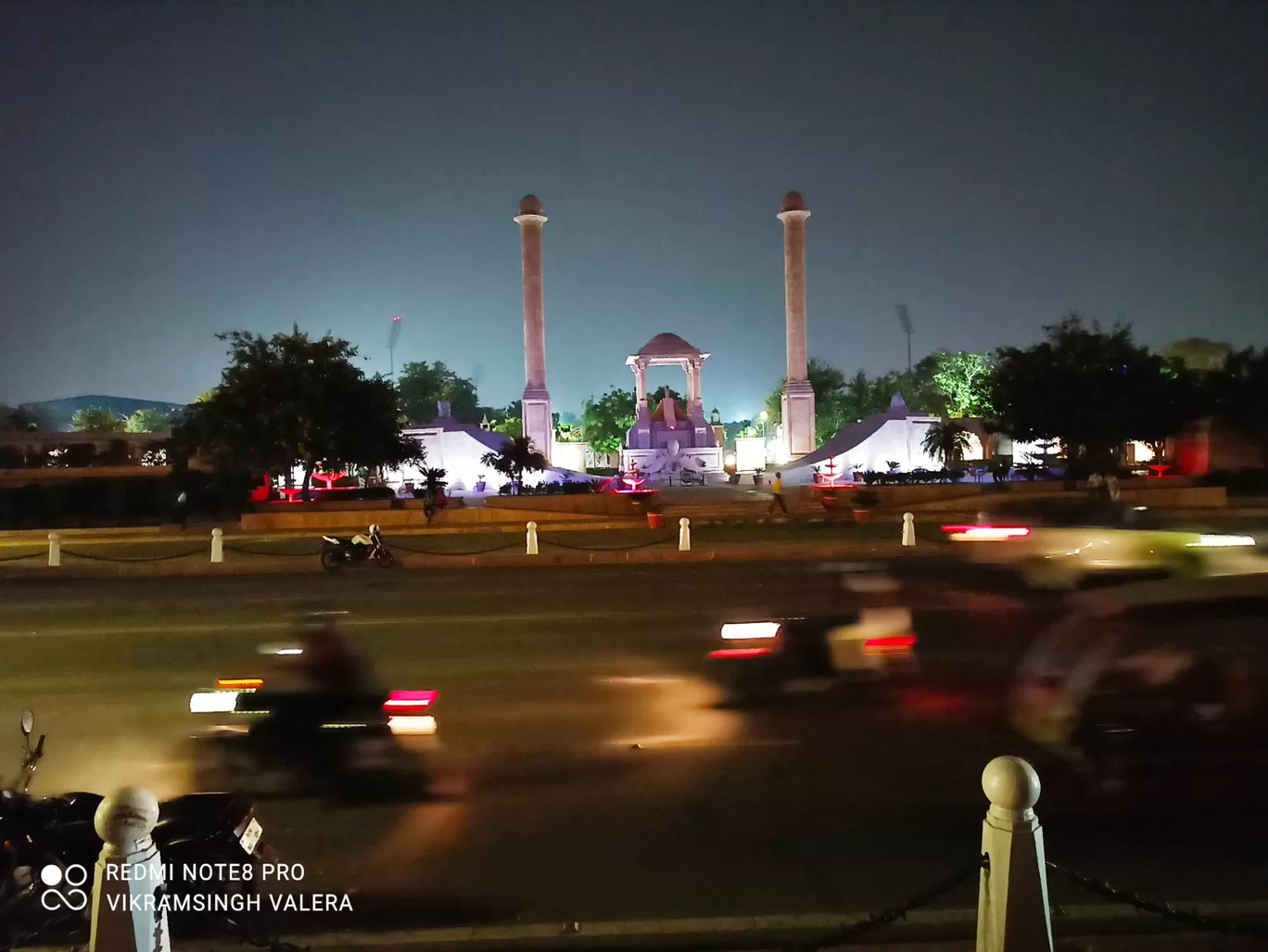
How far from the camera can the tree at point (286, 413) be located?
2669 cm

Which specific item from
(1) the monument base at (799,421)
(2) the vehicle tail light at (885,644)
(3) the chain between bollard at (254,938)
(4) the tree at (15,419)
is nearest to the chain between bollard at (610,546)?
(2) the vehicle tail light at (885,644)

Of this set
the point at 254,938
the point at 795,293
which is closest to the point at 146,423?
the point at 795,293

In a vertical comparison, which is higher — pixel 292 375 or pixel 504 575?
pixel 292 375

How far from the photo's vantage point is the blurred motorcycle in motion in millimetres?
5832

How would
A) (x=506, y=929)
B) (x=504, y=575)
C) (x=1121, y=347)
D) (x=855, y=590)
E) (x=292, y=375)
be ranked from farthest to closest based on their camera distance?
(x=1121, y=347) < (x=292, y=375) < (x=504, y=575) < (x=855, y=590) < (x=506, y=929)

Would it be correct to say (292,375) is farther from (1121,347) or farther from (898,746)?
(1121,347)

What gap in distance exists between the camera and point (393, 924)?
4.20 metres

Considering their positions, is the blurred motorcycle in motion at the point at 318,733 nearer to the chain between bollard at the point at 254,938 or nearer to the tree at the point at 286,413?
the chain between bollard at the point at 254,938

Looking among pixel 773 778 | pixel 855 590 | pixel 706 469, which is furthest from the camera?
pixel 706 469

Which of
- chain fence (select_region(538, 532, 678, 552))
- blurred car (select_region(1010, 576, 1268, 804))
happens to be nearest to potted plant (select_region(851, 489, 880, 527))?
chain fence (select_region(538, 532, 678, 552))

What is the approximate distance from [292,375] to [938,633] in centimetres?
2223

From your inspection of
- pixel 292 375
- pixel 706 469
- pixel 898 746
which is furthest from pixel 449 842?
pixel 706 469

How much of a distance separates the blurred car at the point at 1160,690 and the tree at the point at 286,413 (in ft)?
81.1

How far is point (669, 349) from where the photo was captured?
54.9m
